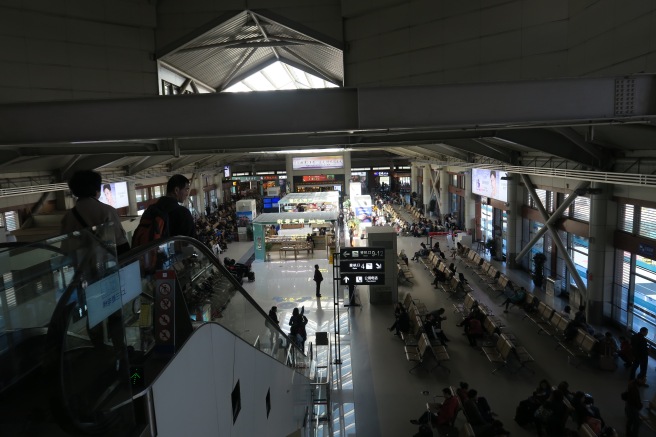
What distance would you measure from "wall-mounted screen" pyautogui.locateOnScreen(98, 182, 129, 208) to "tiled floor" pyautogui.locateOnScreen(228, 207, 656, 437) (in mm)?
11040

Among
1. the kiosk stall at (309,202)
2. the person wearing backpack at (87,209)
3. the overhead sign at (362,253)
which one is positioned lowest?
the overhead sign at (362,253)

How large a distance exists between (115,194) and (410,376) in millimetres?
17912

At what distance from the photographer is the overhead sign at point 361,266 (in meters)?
11.3

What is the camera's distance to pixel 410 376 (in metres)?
9.61

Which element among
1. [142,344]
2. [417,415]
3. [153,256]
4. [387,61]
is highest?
[387,61]

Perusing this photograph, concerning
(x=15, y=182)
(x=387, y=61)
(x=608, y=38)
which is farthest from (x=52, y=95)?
(x=608, y=38)

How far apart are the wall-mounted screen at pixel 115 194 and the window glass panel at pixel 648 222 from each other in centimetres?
2008

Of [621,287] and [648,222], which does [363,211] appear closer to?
[621,287]

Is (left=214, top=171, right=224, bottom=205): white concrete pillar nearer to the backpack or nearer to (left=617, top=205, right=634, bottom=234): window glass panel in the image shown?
(left=617, top=205, right=634, bottom=234): window glass panel

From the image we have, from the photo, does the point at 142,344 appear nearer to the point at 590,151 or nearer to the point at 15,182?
the point at 590,151

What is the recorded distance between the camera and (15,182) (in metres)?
15.3

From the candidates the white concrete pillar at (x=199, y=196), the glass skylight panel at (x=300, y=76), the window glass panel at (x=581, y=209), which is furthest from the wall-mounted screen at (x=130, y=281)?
the white concrete pillar at (x=199, y=196)

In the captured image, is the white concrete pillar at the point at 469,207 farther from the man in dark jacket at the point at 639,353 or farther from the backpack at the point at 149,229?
the backpack at the point at 149,229

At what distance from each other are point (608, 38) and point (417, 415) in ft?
25.3
